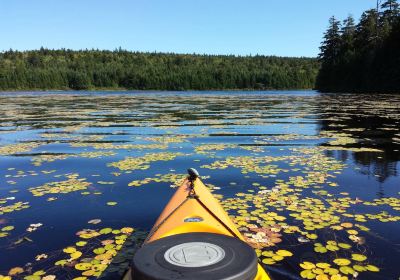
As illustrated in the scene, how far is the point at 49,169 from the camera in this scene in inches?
412

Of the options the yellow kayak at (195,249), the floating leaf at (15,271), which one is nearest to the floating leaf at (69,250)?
the floating leaf at (15,271)

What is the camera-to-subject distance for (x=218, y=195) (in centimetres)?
788

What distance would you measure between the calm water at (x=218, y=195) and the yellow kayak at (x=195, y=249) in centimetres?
115

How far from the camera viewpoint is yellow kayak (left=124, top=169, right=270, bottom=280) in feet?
10.6

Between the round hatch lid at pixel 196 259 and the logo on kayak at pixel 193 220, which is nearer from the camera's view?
the round hatch lid at pixel 196 259

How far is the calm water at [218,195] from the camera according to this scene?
17.0 feet

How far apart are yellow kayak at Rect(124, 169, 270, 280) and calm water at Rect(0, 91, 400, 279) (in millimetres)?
1146

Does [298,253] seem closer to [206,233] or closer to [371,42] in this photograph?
[206,233]

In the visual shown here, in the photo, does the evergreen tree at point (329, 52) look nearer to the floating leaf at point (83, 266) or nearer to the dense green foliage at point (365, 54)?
the dense green foliage at point (365, 54)

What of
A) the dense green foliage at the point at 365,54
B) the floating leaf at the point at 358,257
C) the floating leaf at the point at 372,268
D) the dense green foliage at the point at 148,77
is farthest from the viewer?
the dense green foliage at the point at 148,77

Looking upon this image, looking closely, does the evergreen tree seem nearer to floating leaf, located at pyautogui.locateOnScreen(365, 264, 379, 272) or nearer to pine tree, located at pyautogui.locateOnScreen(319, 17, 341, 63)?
pine tree, located at pyautogui.locateOnScreen(319, 17, 341, 63)

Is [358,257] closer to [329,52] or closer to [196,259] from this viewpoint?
[196,259]

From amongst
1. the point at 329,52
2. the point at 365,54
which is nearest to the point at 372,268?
the point at 365,54

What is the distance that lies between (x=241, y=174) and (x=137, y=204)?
3.13 metres
